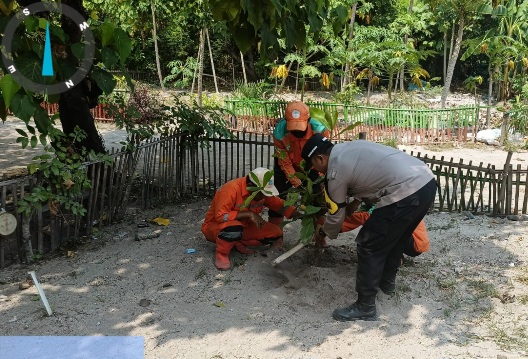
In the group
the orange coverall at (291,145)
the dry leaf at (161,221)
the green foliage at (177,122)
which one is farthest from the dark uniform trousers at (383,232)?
the green foliage at (177,122)

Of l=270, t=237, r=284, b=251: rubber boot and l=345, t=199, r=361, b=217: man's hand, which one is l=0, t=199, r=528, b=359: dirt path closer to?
l=270, t=237, r=284, b=251: rubber boot

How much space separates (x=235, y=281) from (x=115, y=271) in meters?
1.12

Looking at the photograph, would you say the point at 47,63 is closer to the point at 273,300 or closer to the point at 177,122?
the point at 273,300

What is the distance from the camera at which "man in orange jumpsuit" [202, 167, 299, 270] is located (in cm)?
475

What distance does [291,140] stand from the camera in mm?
5004

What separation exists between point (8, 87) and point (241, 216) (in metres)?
2.19

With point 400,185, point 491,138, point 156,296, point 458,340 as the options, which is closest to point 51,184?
point 156,296

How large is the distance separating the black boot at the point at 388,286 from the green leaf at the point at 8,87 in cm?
300

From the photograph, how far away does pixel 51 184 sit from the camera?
4945 millimetres

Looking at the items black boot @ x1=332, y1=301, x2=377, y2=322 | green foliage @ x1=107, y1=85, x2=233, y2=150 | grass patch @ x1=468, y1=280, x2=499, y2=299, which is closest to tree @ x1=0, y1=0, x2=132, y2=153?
green foliage @ x1=107, y1=85, x2=233, y2=150

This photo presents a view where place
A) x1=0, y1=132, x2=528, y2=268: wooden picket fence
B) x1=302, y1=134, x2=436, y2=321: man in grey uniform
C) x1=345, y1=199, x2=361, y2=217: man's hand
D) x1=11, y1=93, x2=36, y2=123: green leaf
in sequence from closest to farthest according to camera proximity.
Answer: x1=11, y1=93, x2=36, y2=123: green leaf < x1=302, y1=134, x2=436, y2=321: man in grey uniform < x1=345, y1=199, x2=361, y2=217: man's hand < x1=0, y1=132, x2=528, y2=268: wooden picket fence

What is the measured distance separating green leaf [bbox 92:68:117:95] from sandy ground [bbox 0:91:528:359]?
5.36ft

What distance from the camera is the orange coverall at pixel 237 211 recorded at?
4.77 meters

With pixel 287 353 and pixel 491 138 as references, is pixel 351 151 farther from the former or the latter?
pixel 491 138
